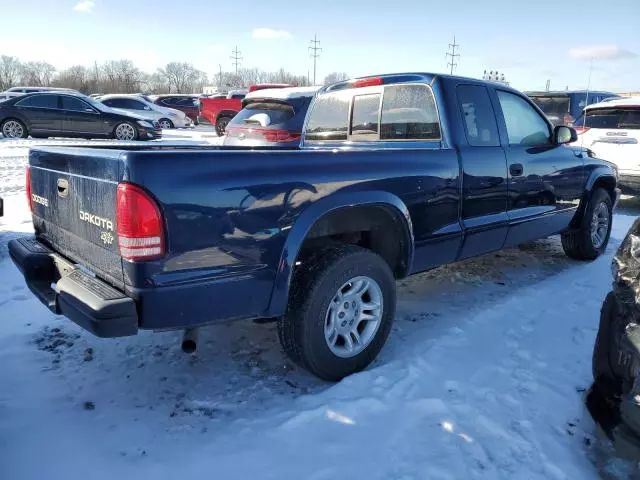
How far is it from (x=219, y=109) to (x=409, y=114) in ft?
63.7

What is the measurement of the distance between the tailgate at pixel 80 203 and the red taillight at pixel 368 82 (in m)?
2.39

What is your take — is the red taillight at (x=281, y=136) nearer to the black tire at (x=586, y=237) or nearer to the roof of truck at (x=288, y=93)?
the roof of truck at (x=288, y=93)

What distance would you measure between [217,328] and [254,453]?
1463mm

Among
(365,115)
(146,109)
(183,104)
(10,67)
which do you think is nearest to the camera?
(365,115)

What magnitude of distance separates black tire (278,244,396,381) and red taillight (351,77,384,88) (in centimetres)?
178

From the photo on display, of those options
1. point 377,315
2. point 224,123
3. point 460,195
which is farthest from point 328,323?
point 224,123

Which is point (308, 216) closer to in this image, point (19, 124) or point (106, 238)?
point (106, 238)

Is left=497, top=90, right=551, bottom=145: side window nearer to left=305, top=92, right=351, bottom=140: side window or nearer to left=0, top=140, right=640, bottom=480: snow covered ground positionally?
left=305, top=92, right=351, bottom=140: side window

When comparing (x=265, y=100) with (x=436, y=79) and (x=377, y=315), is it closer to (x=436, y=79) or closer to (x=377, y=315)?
(x=436, y=79)

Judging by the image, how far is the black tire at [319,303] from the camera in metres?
2.75

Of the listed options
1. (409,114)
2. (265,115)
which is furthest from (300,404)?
(265,115)

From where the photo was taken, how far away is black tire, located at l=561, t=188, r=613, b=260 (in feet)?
17.1

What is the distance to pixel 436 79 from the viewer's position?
147 inches

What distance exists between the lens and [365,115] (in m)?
4.23
